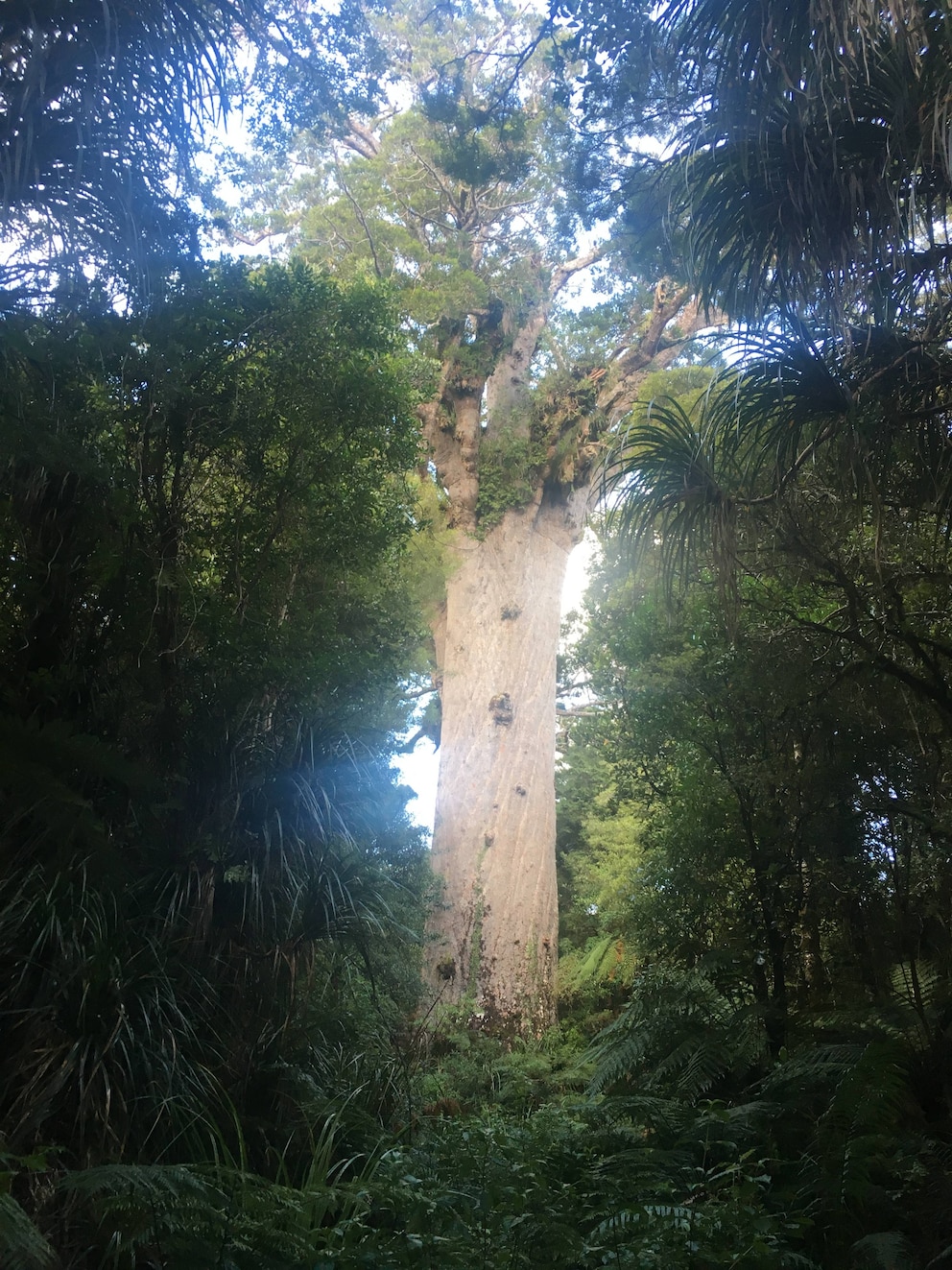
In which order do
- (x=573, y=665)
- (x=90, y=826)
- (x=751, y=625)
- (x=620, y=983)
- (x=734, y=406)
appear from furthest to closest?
(x=573, y=665)
(x=620, y=983)
(x=751, y=625)
(x=734, y=406)
(x=90, y=826)

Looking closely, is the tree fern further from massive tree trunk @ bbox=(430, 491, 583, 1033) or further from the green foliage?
the green foliage

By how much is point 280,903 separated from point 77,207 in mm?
3065

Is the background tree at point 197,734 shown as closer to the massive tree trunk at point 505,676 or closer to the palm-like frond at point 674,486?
the palm-like frond at point 674,486

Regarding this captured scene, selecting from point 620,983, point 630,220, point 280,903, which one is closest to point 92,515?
point 280,903

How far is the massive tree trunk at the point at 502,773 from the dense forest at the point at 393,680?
6.36 feet

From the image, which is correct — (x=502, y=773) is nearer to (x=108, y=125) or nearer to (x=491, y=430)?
(x=491, y=430)

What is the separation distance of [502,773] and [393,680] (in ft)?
12.3

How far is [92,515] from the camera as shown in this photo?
4574 mm

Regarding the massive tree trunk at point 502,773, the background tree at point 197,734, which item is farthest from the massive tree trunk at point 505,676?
the background tree at point 197,734

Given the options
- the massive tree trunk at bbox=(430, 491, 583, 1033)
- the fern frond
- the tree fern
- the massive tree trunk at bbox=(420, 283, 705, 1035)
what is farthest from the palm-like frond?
the massive tree trunk at bbox=(420, 283, 705, 1035)

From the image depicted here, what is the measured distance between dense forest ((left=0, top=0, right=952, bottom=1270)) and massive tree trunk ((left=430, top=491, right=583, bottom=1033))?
1940mm

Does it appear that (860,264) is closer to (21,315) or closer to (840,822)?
(840,822)

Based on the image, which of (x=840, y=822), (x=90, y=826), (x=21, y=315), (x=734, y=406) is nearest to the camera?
(x=90, y=826)

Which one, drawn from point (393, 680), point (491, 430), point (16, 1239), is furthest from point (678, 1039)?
point (491, 430)
